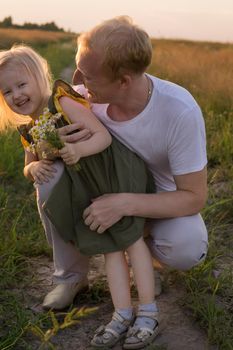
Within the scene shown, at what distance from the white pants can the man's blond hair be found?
1.60 ft

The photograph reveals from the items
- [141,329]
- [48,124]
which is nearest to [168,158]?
[48,124]

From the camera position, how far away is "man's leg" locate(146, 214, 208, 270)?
2.68 m

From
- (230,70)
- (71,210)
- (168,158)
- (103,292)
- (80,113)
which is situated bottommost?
(230,70)

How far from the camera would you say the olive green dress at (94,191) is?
256 cm

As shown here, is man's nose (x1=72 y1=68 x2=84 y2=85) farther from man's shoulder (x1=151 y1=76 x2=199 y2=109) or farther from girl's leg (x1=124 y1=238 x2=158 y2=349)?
girl's leg (x1=124 y1=238 x2=158 y2=349)

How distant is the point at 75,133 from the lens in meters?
2.53

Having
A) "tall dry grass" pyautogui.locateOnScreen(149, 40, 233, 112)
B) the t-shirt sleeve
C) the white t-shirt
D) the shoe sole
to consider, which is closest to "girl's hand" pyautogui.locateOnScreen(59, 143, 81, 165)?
the white t-shirt

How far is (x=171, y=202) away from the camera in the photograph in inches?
103

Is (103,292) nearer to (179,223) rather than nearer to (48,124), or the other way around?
(179,223)

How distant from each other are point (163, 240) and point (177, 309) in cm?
Answer: 32

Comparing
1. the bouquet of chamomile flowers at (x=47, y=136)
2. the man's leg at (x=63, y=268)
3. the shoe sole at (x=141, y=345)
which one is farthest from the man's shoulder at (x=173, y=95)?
the shoe sole at (x=141, y=345)

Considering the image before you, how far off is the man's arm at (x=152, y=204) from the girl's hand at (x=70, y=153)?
0.22 m

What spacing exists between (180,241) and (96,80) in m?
0.77

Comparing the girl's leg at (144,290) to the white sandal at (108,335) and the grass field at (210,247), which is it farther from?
the grass field at (210,247)
